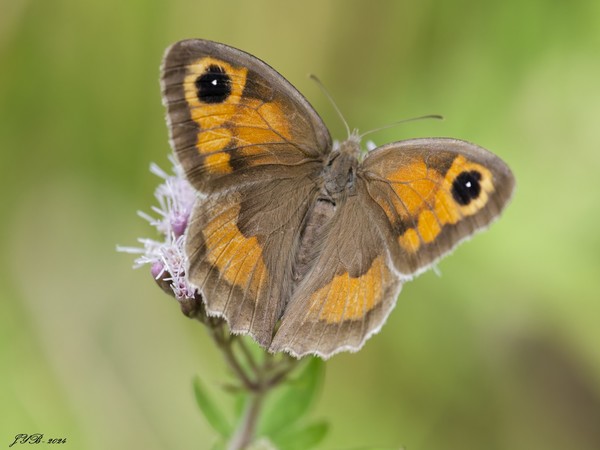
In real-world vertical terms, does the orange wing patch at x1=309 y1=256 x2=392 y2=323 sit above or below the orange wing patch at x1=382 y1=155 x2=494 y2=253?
below


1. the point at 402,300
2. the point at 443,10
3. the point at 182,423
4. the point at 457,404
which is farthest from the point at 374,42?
the point at 182,423

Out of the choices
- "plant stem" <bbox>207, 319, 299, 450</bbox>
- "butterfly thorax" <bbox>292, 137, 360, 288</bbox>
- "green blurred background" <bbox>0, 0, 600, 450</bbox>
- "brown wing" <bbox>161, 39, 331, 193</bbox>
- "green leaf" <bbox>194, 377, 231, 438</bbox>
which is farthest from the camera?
"green blurred background" <bbox>0, 0, 600, 450</bbox>

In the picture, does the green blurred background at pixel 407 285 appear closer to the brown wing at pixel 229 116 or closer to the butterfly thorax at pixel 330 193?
the butterfly thorax at pixel 330 193

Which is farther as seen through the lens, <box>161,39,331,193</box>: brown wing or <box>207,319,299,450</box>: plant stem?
<box>207,319,299,450</box>: plant stem

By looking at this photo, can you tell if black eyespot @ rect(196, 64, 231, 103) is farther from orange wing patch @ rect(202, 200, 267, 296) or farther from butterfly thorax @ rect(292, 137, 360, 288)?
butterfly thorax @ rect(292, 137, 360, 288)

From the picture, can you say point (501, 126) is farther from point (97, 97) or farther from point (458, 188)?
point (97, 97)

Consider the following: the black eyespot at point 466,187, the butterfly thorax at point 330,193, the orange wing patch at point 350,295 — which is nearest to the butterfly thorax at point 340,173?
the butterfly thorax at point 330,193

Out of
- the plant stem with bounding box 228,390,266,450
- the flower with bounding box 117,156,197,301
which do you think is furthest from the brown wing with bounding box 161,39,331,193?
the plant stem with bounding box 228,390,266,450
